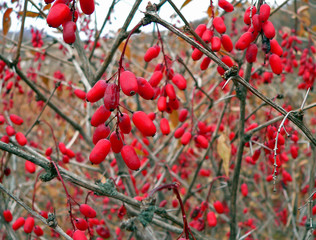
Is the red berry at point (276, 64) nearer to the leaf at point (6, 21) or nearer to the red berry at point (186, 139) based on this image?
the red berry at point (186, 139)

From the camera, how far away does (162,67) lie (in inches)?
64.7

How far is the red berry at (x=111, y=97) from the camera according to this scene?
965 millimetres

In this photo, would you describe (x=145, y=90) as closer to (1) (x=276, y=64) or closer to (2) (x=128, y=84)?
(2) (x=128, y=84)

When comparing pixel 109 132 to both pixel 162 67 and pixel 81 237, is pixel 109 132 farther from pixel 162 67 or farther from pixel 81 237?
pixel 162 67

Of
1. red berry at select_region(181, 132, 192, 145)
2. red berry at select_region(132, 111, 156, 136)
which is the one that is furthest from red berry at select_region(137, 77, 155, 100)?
red berry at select_region(181, 132, 192, 145)

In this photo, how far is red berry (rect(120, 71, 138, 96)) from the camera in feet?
3.16

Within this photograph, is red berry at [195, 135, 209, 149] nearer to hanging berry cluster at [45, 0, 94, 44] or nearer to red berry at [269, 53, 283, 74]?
red berry at [269, 53, 283, 74]

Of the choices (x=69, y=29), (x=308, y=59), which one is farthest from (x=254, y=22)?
(x=308, y=59)

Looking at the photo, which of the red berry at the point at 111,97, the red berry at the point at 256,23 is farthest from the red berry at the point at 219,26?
the red berry at the point at 111,97

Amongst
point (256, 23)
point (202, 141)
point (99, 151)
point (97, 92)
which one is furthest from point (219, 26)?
point (202, 141)

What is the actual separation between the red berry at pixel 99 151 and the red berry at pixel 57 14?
38 cm

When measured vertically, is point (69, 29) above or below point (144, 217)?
above

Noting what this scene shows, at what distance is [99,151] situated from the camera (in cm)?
102

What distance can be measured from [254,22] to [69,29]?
2.16ft
